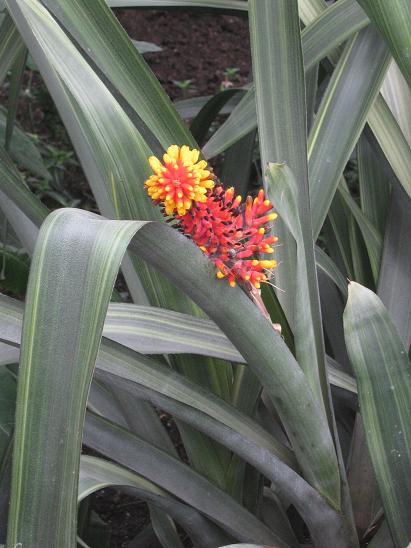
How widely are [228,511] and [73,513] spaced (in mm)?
430

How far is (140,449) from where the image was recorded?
2.95ft

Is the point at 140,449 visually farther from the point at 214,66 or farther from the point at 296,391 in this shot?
the point at 214,66

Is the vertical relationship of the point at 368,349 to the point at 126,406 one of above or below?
above

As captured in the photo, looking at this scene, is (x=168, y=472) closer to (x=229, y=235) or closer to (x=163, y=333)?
(x=163, y=333)

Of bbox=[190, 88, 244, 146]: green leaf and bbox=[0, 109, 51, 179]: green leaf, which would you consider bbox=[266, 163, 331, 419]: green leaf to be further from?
bbox=[0, 109, 51, 179]: green leaf

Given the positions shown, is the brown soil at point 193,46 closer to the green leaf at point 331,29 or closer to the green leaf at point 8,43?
the green leaf at point 8,43

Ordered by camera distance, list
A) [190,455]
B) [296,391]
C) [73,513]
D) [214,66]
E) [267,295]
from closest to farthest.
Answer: [73,513] → [296,391] → [267,295] → [190,455] → [214,66]

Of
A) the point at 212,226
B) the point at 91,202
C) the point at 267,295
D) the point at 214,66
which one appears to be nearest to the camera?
the point at 212,226

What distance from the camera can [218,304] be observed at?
2.16 ft

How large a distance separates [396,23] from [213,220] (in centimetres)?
29

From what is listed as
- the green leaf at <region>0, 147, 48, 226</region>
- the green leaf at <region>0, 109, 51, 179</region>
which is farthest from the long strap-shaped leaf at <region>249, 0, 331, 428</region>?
the green leaf at <region>0, 109, 51, 179</region>

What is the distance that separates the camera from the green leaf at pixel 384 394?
0.80 metres

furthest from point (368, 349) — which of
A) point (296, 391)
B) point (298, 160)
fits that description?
point (298, 160)

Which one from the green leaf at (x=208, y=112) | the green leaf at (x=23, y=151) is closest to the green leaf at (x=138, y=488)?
the green leaf at (x=208, y=112)
